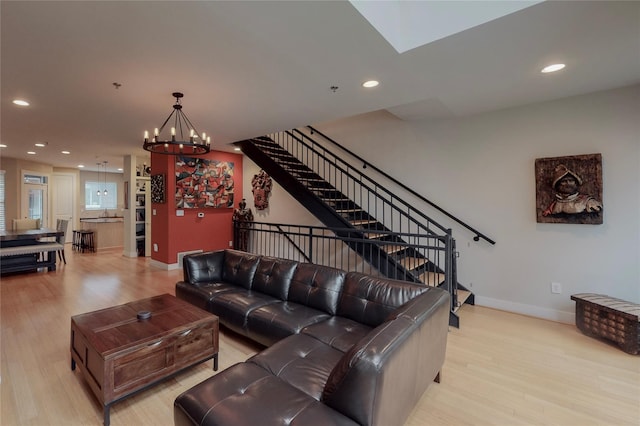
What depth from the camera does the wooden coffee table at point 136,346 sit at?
179cm

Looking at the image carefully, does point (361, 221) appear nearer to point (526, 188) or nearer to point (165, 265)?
point (526, 188)

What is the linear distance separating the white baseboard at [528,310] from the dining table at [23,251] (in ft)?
25.4

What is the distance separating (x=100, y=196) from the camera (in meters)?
11.1

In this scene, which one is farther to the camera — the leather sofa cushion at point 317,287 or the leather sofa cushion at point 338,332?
the leather sofa cushion at point 317,287

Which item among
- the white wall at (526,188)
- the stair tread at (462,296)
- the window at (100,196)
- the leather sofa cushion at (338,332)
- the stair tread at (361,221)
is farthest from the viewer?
the window at (100,196)

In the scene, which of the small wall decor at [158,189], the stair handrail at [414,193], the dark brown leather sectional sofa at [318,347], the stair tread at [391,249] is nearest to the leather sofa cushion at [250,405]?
the dark brown leather sectional sofa at [318,347]

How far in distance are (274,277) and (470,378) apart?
77.6 inches

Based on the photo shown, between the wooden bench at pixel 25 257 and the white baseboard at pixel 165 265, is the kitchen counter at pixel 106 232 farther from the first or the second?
the white baseboard at pixel 165 265

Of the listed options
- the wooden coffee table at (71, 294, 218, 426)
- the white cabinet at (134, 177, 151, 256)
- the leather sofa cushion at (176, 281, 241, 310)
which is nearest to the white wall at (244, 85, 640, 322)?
the leather sofa cushion at (176, 281, 241, 310)

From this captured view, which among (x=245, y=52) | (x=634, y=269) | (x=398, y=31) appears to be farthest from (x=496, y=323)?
(x=245, y=52)

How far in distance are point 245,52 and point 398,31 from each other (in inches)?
48.8

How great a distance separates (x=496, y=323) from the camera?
11.0ft

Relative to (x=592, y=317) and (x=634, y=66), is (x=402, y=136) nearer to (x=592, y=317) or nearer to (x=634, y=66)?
(x=634, y=66)

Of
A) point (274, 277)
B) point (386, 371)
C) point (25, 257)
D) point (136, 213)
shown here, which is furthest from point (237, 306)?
point (136, 213)
